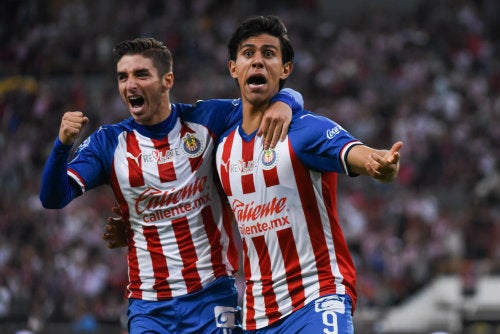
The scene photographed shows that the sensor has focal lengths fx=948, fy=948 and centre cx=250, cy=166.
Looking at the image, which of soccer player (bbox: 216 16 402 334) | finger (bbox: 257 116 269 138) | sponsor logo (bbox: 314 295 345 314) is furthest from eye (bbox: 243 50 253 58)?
sponsor logo (bbox: 314 295 345 314)

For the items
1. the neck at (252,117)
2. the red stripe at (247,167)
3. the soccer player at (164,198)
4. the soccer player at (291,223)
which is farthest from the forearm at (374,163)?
the soccer player at (164,198)

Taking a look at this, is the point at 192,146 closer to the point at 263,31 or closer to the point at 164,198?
the point at 164,198

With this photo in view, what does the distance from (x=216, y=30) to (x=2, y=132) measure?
5.53 meters

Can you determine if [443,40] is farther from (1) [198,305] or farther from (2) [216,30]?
(1) [198,305]

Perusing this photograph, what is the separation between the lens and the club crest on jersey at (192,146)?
19.1ft

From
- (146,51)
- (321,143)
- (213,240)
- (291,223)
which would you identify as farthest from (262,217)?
(146,51)

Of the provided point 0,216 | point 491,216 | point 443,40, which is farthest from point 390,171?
point 443,40

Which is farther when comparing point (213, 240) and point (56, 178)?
point (213, 240)

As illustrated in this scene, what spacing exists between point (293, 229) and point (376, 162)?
0.83 metres

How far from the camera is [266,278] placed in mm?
5184

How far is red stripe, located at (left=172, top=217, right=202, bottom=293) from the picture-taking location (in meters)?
5.73

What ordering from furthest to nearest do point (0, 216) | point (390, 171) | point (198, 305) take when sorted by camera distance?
point (0, 216)
point (198, 305)
point (390, 171)

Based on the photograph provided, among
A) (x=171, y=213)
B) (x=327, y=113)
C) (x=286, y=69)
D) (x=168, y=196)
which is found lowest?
(x=171, y=213)

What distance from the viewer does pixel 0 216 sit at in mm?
A: 18156
